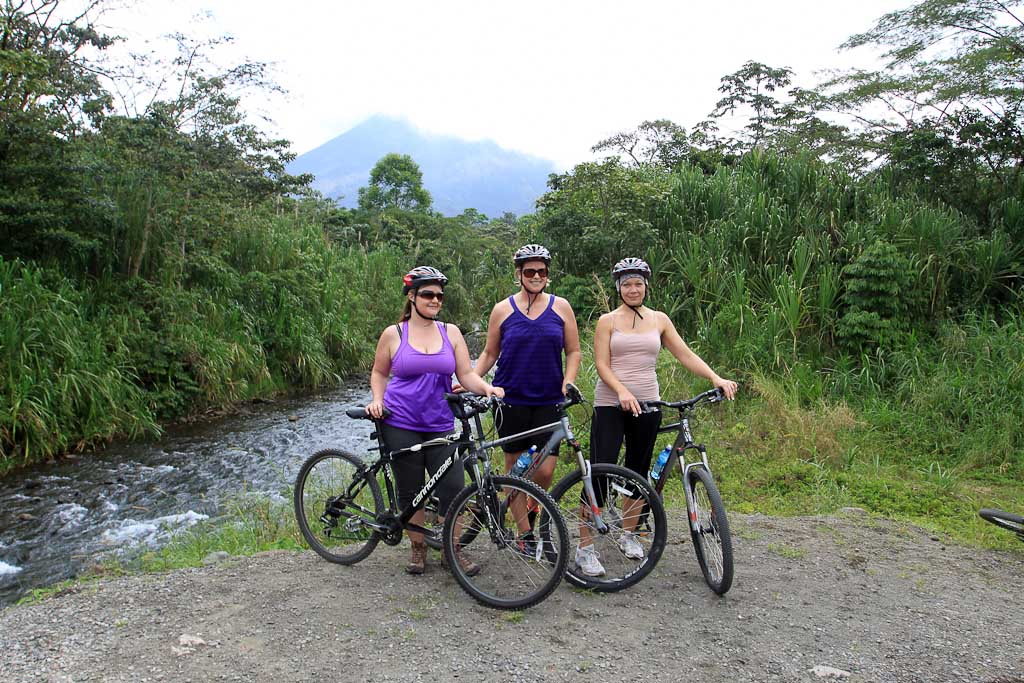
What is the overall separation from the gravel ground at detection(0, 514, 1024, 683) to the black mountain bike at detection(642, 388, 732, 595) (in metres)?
0.15

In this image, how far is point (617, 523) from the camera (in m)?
3.96

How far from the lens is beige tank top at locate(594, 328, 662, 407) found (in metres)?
4.09

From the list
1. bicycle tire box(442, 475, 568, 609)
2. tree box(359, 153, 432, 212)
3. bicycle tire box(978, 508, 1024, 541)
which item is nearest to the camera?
bicycle tire box(442, 475, 568, 609)

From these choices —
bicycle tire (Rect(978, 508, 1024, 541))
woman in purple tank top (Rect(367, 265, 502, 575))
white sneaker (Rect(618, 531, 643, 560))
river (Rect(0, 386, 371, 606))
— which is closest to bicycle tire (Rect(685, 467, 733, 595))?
white sneaker (Rect(618, 531, 643, 560))

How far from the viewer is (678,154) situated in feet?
88.8

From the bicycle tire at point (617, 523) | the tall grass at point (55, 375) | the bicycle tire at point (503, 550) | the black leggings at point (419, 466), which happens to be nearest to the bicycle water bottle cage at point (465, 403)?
the black leggings at point (419, 466)

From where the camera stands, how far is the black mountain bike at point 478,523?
3.60 meters

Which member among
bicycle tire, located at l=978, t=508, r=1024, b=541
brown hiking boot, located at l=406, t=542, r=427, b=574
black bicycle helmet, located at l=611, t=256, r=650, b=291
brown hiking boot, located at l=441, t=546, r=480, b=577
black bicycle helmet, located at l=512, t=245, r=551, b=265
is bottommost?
bicycle tire, located at l=978, t=508, r=1024, b=541

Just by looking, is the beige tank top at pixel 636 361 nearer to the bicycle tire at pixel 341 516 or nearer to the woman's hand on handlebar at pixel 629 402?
the woman's hand on handlebar at pixel 629 402

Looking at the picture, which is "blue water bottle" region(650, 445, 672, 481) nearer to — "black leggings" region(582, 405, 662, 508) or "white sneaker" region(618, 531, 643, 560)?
"black leggings" region(582, 405, 662, 508)

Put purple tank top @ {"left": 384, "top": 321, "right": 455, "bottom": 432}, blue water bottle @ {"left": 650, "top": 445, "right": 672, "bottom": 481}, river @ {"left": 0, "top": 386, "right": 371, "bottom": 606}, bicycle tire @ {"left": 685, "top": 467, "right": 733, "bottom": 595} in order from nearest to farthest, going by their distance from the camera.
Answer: bicycle tire @ {"left": 685, "top": 467, "right": 733, "bottom": 595}, purple tank top @ {"left": 384, "top": 321, "right": 455, "bottom": 432}, blue water bottle @ {"left": 650, "top": 445, "right": 672, "bottom": 481}, river @ {"left": 0, "top": 386, "right": 371, "bottom": 606}

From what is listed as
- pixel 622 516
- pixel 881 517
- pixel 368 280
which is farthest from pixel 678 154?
pixel 622 516

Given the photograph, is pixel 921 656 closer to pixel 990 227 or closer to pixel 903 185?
pixel 990 227

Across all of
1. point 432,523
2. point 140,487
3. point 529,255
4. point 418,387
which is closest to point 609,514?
point 432,523
